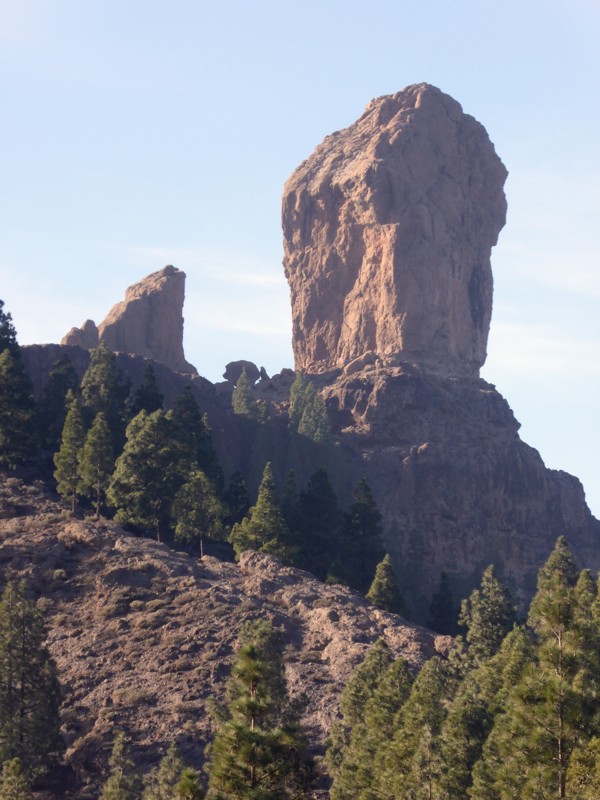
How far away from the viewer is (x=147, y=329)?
17775cm

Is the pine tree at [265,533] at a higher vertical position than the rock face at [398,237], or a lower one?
lower

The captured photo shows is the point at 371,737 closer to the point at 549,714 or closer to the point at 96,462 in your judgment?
the point at 549,714

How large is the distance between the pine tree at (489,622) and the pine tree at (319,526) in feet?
77.1

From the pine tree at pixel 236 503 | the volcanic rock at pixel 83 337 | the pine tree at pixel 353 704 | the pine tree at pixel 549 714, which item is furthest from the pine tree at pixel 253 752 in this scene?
the volcanic rock at pixel 83 337

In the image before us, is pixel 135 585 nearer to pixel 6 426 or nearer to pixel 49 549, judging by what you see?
pixel 49 549

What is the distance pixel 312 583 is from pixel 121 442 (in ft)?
96.8

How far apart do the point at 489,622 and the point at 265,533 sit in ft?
81.7

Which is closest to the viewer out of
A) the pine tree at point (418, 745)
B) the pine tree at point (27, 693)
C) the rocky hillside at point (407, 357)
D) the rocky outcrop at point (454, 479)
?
the pine tree at point (418, 745)

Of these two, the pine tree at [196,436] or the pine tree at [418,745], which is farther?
the pine tree at [196,436]

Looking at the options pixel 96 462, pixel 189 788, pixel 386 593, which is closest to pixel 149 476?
pixel 96 462

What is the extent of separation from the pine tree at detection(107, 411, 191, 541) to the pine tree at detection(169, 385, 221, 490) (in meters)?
4.05

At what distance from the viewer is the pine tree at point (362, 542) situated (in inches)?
4306

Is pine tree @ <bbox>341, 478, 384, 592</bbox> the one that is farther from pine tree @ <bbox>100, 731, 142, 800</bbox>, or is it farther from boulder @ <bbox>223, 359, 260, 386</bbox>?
boulder @ <bbox>223, 359, 260, 386</bbox>

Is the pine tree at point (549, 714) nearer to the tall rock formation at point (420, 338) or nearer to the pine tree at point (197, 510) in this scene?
the pine tree at point (197, 510)
